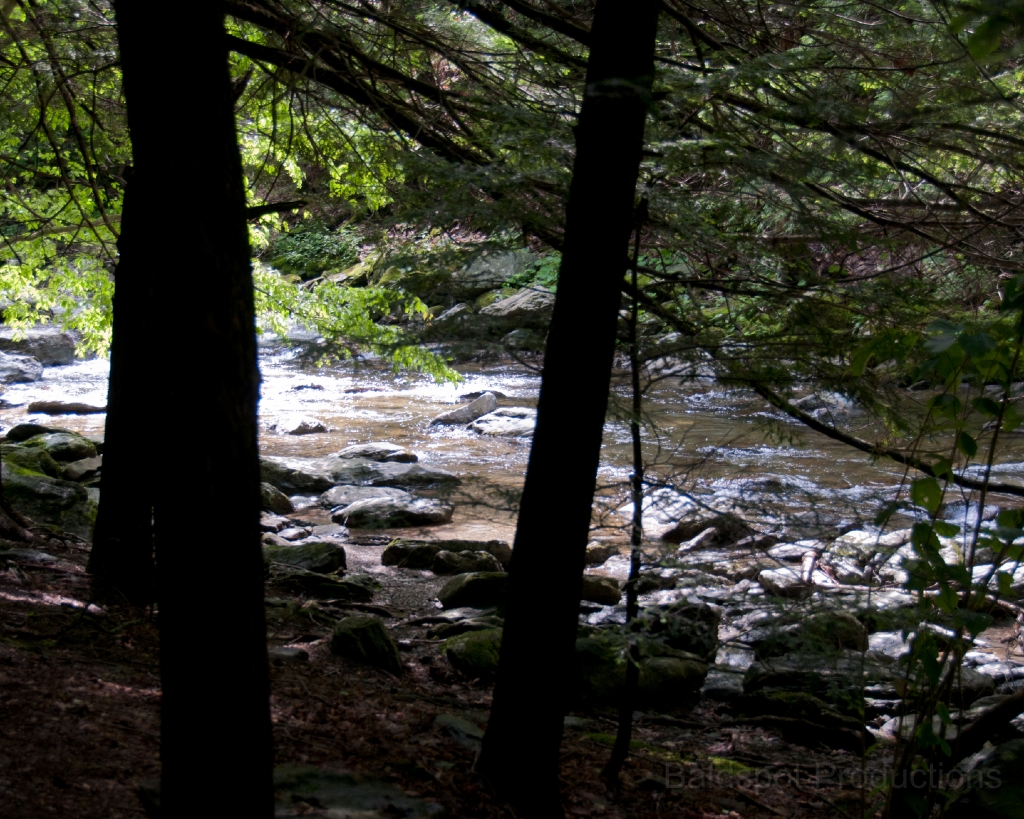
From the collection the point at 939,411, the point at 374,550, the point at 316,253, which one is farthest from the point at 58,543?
the point at 316,253

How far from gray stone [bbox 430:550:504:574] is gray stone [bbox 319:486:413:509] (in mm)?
2442

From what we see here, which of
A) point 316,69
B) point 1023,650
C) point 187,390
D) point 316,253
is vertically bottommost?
point 1023,650

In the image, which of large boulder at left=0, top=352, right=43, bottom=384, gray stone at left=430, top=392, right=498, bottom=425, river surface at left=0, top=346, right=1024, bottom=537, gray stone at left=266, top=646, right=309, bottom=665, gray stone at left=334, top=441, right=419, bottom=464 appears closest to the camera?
gray stone at left=266, top=646, right=309, bottom=665

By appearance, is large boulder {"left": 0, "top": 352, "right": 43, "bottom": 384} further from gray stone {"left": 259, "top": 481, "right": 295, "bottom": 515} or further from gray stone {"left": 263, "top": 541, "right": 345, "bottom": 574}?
gray stone {"left": 263, "top": 541, "right": 345, "bottom": 574}

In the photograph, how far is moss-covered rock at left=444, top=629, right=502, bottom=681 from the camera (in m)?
6.38

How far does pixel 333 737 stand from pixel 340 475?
9.32m

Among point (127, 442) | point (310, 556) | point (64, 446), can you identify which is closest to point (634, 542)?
point (127, 442)

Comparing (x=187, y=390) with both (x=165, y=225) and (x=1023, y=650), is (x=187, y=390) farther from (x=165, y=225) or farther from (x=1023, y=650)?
(x=1023, y=650)

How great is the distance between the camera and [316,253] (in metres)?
25.4

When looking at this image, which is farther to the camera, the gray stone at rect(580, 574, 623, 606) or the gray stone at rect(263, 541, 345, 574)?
the gray stone at rect(263, 541, 345, 574)

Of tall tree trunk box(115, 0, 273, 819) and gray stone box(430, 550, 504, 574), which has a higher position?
tall tree trunk box(115, 0, 273, 819)

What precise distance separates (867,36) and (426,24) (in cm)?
302

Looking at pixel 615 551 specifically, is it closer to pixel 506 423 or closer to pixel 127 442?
pixel 127 442

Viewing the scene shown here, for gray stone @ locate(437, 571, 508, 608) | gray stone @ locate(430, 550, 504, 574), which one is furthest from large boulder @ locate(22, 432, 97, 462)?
gray stone @ locate(437, 571, 508, 608)
